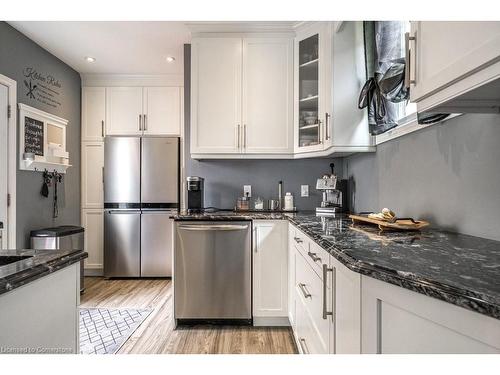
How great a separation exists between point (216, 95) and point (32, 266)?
224 centimetres

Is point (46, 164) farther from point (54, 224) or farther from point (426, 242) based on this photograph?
point (426, 242)

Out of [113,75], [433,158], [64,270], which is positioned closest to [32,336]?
A: [64,270]

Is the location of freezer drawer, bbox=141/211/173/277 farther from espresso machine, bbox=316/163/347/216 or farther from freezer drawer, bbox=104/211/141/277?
espresso machine, bbox=316/163/347/216

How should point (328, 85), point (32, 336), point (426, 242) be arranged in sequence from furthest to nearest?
point (328, 85)
point (426, 242)
point (32, 336)

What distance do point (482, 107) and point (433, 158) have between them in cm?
53

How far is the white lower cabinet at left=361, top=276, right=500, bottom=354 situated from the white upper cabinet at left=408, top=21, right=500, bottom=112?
22.4 inches

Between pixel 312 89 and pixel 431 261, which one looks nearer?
pixel 431 261

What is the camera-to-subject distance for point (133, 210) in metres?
3.91

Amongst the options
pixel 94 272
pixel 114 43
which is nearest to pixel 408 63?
pixel 114 43

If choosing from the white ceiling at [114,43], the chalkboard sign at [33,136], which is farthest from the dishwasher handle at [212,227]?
the chalkboard sign at [33,136]

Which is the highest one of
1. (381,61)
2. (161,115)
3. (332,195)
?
(161,115)

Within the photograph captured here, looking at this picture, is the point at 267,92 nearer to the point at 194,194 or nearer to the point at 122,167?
the point at 194,194

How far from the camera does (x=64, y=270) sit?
1048 mm
